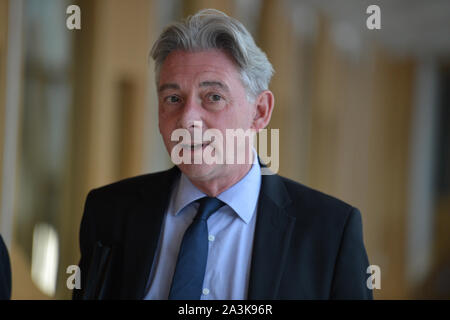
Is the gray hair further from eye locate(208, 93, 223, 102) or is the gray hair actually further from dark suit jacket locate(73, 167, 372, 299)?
dark suit jacket locate(73, 167, 372, 299)

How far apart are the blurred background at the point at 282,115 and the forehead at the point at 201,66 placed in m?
1.34

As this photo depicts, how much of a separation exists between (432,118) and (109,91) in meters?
6.41

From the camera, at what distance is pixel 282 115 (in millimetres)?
4508

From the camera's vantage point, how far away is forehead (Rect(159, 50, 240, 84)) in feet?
3.17

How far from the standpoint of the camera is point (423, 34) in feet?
18.7

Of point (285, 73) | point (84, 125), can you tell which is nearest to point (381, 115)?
point (285, 73)

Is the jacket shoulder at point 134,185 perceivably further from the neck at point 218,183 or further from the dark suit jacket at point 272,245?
the neck at point 218,183

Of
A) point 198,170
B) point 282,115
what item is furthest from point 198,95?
point 282,115

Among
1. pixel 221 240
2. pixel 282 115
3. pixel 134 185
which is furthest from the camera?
pixel 282 115

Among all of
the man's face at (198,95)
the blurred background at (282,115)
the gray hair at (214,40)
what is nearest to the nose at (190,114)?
the man's face at (198,95)

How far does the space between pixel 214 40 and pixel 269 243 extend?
18.3 inches

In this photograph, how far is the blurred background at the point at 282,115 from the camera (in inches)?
88.8

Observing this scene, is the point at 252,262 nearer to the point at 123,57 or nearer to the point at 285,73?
the point at 123,57

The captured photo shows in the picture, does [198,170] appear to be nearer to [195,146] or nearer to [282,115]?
[195,146]
